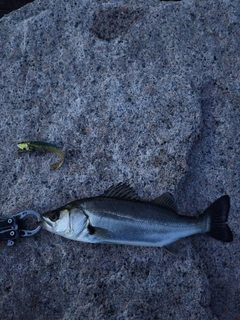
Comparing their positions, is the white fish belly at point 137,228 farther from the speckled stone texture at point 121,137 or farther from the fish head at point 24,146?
the fish head at point 24,146

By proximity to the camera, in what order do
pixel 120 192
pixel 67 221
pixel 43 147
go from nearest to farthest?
pixel 67 221 → pixel 120 192 → pixel 43 147

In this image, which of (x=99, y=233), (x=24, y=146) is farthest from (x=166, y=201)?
(x=24, y=146)

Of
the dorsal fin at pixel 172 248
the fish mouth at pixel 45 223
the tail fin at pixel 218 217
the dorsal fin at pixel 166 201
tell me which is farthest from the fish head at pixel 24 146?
the tail fin at pixel 218 217

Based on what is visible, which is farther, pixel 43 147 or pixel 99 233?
pixel 43 147

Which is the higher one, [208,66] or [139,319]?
[208,66]

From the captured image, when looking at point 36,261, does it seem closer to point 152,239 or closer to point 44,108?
point 152,239

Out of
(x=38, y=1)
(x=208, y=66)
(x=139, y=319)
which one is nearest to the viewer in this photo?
(x=139, y=319)

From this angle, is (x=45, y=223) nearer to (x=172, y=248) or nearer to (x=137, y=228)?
(x=137, y=228)

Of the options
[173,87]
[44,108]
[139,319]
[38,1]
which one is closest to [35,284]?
[139,319]
